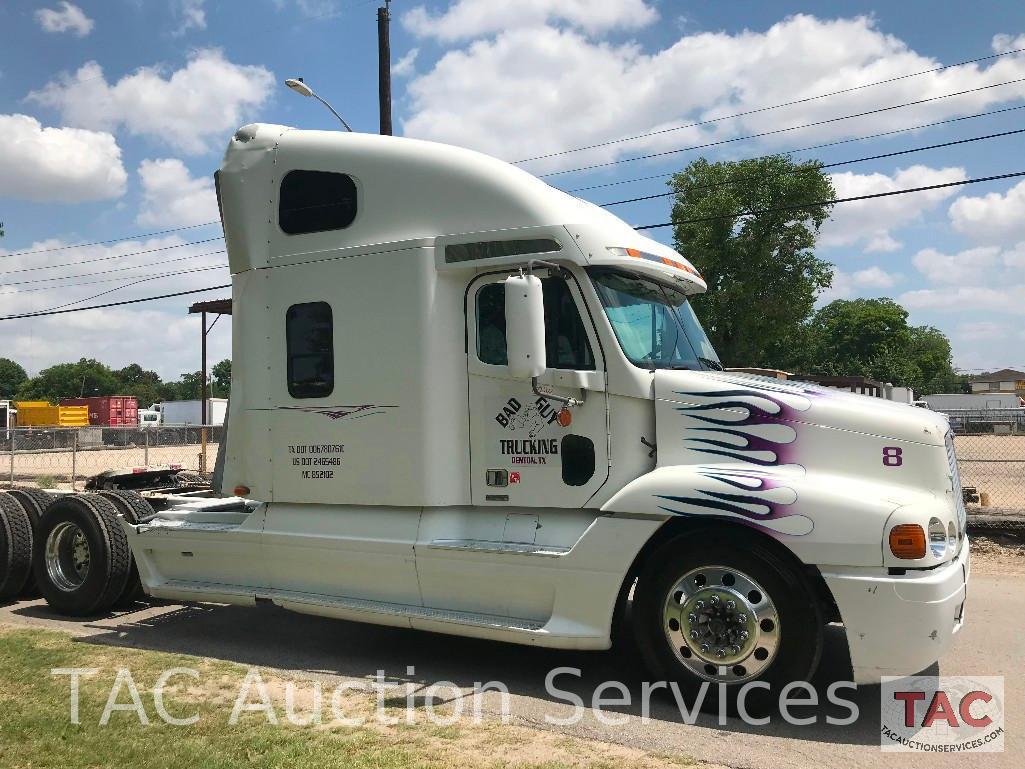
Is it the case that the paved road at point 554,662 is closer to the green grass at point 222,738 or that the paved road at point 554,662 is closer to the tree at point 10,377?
the green grass at point 222,738

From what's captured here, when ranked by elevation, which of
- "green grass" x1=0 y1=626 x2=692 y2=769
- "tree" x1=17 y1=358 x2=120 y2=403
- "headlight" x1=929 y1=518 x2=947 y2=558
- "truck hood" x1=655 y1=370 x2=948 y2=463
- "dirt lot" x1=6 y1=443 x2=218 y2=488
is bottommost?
"green grass" x1=0 y1=626 x2=692 y2=769

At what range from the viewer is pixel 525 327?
16.3 feet

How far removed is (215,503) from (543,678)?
3197 mm

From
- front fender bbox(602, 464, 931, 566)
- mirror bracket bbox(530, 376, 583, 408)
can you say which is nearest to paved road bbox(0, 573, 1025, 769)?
front fender bbox(602, 464, 931, 566)

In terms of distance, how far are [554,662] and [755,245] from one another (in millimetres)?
35896

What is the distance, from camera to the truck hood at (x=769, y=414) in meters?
4.75

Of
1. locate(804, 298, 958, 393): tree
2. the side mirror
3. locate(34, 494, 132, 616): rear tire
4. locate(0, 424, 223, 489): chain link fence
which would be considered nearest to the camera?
the side mirror

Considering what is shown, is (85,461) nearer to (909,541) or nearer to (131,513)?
(131,513)

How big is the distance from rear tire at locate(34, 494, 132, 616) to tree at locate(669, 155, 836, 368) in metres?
33.8

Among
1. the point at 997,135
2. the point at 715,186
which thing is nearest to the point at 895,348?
the point at 715,186

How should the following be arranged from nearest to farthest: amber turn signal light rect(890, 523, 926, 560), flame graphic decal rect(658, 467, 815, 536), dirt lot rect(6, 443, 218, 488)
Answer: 1. amber turn signal light rect(890, 523, 926, 560)
2. flame graphic decal rect(658, 467, 815, 536)
3. dirt lot rect(6, 443, 218, 488)

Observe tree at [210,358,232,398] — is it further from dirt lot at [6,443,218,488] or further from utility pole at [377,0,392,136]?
utility pole at [377,0,392,136]

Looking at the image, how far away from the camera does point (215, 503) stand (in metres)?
7.16

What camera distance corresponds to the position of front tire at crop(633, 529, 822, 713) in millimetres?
4609
